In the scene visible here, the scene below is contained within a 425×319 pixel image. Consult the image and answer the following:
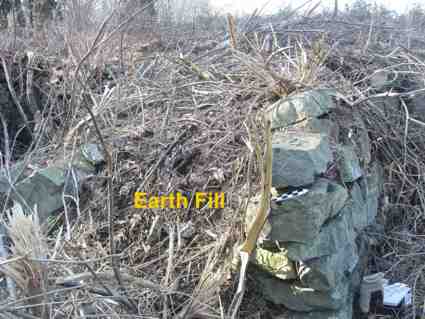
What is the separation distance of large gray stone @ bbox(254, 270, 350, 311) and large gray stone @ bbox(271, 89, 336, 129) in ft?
3.53

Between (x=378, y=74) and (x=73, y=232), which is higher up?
(x=378, y=74)

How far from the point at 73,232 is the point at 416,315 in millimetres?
2497

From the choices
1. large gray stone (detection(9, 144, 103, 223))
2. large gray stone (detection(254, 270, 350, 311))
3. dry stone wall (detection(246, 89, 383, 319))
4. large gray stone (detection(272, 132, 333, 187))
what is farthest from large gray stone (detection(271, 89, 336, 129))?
large gray stone (detection(9, 144, 103, 223))

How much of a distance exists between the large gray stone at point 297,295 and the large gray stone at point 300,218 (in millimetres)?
322

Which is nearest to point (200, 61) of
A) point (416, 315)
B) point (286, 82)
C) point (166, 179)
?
point (286, 82)

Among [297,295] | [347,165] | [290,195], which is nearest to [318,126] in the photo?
[347,165]

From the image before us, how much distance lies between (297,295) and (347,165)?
0.98 meters

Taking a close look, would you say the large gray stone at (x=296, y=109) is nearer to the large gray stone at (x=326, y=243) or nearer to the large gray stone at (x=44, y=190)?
the large gray stone at (x=326, y=243)

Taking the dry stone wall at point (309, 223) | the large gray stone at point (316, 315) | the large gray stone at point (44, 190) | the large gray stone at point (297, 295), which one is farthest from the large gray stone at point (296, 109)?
the large gray stone at point (44, 190)

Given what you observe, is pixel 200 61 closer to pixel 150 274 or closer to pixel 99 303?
pixel 150 274

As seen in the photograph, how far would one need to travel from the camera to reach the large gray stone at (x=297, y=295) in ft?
8.04

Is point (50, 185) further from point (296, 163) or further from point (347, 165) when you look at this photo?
point (347, 165)

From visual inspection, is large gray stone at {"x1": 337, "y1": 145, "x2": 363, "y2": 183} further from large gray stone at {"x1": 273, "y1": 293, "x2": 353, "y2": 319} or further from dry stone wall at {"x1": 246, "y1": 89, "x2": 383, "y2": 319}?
large gray stone at {"x1": 273, "y1": 293, "x2": 353, "y2": 319}

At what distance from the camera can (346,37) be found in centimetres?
570
